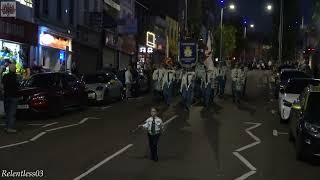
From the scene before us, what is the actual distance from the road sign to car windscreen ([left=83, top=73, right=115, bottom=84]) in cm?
400

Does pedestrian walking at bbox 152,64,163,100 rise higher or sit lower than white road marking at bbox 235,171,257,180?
higher

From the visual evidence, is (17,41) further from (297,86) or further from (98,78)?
(297,86)

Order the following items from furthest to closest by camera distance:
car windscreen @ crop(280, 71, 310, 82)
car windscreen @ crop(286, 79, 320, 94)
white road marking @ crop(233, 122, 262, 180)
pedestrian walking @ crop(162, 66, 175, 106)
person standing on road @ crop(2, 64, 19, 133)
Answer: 1. car windscreen @ crop(280, 71, 310, 82)
2. pedestrian walking @ crop(162, 66, 175, 106)
3. car windscreen @ crop(286, 79, 320, 94)
4. person standing on road @ crop(2, 64, 19, 133)
5. white road marking @ crop(233, 122, 262, 180)

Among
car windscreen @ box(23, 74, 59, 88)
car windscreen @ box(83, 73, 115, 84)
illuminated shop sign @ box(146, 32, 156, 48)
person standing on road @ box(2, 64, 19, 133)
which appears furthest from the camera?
illuminated shop sign @ box(146, 32, 156, 48)

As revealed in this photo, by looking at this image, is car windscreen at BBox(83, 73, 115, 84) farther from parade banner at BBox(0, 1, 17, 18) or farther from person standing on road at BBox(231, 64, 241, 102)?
person standing on road at BBox(231, 64, 241, 102)

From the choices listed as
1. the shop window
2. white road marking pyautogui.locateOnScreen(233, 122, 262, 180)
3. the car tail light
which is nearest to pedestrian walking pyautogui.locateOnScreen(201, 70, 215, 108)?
white road marking pyautogui.locateOnScreen(233, 122, 262, 180)

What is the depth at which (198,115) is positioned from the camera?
803 inches

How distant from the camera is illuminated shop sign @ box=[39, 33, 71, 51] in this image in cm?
3084

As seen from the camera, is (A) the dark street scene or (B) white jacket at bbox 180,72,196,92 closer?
(A) the dark street scene

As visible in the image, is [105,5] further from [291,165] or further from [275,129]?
[291,165]

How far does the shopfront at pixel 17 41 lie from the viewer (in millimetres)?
26125

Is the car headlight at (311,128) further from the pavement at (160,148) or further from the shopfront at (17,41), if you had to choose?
the shopfront at (17,41)

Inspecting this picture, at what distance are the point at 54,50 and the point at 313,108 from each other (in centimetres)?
2255

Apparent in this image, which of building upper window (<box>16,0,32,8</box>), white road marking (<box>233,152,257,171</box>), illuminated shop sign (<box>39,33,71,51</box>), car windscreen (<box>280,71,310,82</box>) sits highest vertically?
building upper window (<box>16,0,32,8</box>)
